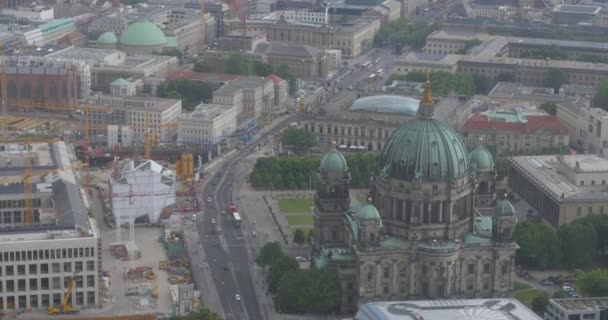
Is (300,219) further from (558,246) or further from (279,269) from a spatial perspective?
(558,246)

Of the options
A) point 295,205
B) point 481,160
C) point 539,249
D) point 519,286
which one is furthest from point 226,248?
point 539,249

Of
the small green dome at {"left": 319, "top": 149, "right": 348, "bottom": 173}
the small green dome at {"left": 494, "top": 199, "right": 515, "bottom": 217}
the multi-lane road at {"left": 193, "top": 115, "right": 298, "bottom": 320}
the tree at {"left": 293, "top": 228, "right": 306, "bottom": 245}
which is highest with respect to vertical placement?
the small green dome at {"left": 319, "top": 149, "right": 348, "bottom": 173}

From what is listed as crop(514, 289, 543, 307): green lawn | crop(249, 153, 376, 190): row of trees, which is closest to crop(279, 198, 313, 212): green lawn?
crop(249, 153, 376, 190): row of trees

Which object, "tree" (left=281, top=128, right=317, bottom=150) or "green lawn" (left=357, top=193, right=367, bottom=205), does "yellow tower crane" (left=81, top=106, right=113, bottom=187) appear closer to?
"tree" (left=281, top=128, right=317, bottom=150)

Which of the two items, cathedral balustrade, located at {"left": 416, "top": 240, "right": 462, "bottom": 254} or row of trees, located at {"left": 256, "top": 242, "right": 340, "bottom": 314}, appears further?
row of trees, located at {"left": 256, "top": 242, "right": 340, "bottom": 314}

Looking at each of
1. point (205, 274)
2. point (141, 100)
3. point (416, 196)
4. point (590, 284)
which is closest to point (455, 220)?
point (416, 196)

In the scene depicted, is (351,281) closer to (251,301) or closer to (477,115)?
(251,301)
